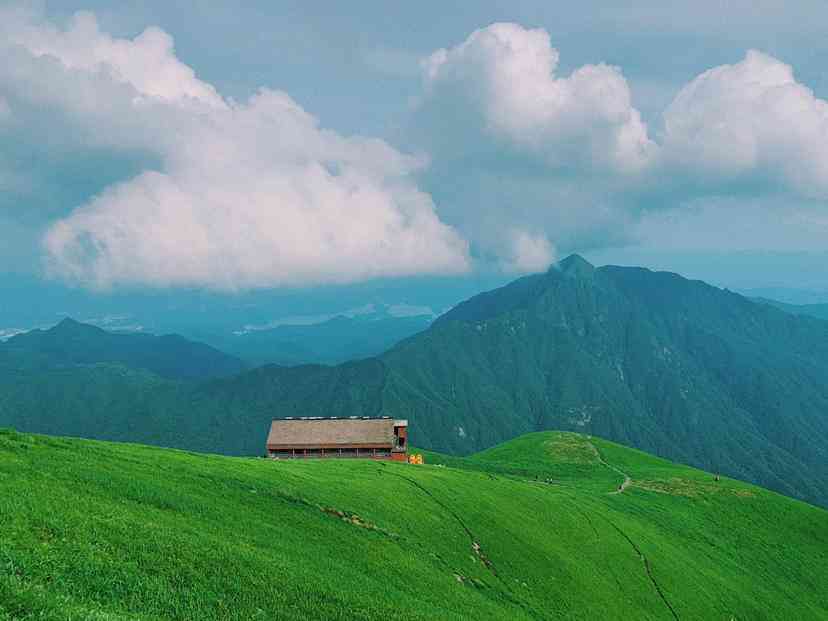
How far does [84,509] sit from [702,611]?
61578 millimetres

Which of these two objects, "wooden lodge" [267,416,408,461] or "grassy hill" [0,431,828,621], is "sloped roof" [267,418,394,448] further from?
"grassy hill" [0,431,828,621]

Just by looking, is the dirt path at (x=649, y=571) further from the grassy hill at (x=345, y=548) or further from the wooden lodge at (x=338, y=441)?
the wooden lodge at (x=338, y=441)

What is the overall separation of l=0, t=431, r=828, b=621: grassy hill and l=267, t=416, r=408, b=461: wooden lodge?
24552mm

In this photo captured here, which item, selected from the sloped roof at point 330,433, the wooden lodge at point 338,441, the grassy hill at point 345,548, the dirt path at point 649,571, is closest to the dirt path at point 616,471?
the grassy hill at point 345,548

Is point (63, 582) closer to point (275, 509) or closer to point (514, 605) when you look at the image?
point (275, 509)

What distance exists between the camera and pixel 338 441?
9488 cm

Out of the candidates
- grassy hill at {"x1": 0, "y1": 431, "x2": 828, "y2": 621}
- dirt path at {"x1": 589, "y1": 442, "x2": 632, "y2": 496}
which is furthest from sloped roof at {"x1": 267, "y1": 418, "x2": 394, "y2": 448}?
dirt path at {"x1": 589, "y1": 442, "x2": 632, "y2": 496}

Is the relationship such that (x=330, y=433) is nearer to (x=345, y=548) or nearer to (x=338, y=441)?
(x=338, y=441)

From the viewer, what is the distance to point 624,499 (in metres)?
A: 87.6

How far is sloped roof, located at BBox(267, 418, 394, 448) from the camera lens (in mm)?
95000

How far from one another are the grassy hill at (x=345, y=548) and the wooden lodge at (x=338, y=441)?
24.6 metres

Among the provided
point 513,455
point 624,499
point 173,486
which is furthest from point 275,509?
point 513,455

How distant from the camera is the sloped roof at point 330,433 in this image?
312 ft

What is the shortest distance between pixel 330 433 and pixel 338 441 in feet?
8.26
